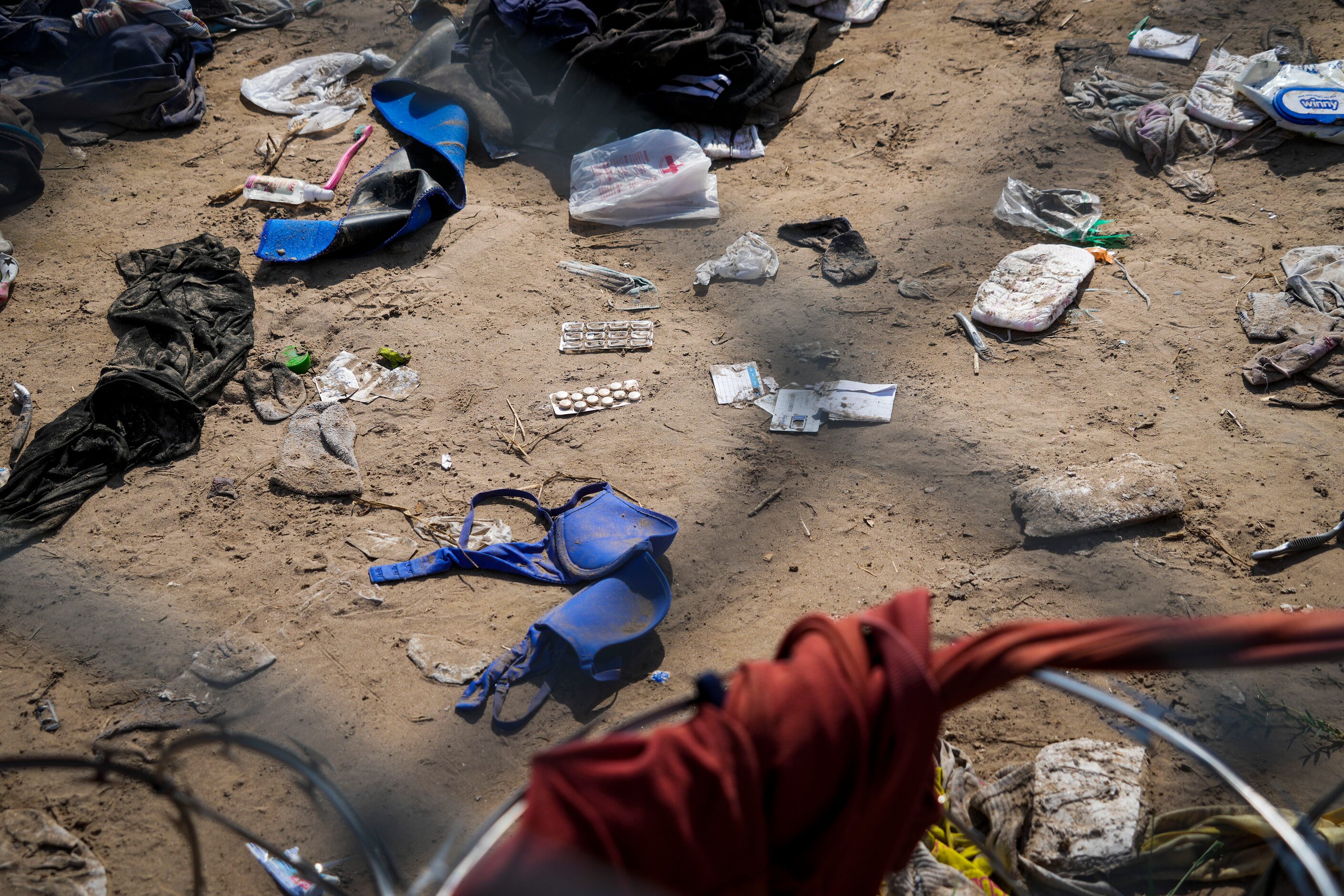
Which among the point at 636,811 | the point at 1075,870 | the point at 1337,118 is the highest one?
the point at 636,811

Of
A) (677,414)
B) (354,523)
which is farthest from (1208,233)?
(354,523)

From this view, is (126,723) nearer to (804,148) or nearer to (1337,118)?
(804,148)

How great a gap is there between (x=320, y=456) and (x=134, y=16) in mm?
Result: 4533

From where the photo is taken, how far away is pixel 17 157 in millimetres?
4938

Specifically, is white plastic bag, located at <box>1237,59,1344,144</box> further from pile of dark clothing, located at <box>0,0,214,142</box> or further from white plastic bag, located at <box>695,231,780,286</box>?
pile of dark clothing, located at <box>0,0,214,142</box>

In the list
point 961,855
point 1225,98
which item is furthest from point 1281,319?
point 961,855

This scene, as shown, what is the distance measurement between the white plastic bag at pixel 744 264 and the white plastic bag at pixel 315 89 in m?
3.21

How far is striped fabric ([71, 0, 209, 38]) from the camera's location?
18.6ft

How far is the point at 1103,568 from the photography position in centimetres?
295

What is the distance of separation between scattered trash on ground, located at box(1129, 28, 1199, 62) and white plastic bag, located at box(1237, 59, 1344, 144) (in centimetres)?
53

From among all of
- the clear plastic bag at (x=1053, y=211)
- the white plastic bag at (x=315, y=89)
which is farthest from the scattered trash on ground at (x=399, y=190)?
the clear plastic bag at (x=1053, y=211)

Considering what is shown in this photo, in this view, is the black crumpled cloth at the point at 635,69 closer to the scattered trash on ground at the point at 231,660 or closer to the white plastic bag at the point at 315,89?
the white plastic bag at the point at 315,89

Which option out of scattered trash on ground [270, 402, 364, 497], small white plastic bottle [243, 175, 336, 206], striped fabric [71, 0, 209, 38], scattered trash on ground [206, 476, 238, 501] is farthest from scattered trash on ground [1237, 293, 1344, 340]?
striped fabric [71, 0, 209, 38]

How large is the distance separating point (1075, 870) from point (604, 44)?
529cm
